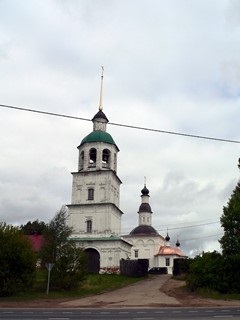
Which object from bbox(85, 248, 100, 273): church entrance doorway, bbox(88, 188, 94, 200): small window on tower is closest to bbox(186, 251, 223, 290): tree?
bbox(85, 248, 100, 273): church entrance doorway

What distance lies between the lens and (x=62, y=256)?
3409cm

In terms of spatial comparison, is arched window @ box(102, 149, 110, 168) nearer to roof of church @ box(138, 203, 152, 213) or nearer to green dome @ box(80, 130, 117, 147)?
green dome @ box(80, 130, 117, 147)

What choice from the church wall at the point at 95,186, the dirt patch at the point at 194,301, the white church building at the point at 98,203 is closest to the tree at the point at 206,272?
the dirt patch at the point at 194,301

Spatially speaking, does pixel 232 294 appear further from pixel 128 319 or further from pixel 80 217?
pixel 80 217

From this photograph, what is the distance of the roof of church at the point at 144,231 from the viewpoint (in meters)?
90.4

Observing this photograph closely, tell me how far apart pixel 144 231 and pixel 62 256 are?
58.2m

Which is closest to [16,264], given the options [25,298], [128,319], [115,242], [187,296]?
[25,298]

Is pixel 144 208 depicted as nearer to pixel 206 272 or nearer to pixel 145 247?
pixel 145 247

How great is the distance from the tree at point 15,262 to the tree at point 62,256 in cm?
221

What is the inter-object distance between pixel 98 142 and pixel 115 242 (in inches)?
557

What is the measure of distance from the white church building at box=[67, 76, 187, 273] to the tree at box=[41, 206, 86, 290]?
19.7 meters

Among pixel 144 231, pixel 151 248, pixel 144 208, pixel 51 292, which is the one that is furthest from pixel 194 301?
pixel 144 208

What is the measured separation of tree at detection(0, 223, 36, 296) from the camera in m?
30.0

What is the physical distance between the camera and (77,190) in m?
60.2
